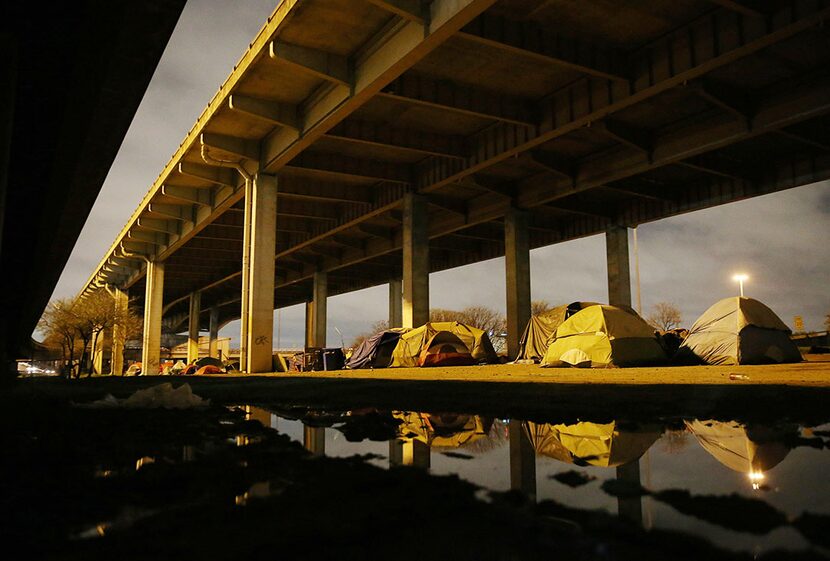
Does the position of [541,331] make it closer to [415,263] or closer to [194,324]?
[415,263]

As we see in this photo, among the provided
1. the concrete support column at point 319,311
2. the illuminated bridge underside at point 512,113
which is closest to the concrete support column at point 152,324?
the illuminated bridge underside at point 512,113

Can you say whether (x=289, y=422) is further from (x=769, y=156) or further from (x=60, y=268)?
(x=769, y=156)

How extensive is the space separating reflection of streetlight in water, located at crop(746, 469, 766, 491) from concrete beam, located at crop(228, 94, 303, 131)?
2177 cm

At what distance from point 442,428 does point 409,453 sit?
3.87 feet

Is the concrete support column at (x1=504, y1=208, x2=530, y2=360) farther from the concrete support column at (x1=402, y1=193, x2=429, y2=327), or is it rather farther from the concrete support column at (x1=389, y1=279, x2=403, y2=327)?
the concrete support column at (x1=389, y1=279, x2=403, y2=327)

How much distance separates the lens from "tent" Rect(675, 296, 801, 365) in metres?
15.9

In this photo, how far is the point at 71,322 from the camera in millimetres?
44688

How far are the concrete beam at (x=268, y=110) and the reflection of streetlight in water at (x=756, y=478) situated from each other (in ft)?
71.4

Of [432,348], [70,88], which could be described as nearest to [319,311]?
[432,348]

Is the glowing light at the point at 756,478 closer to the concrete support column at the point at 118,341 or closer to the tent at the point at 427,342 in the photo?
the tent at the point at 427,342

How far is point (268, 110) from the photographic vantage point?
72.7 feet

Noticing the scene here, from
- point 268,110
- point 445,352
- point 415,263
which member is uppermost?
point 268,110

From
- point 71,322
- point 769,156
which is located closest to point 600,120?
point 769,156

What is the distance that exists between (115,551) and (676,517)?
1632mm
